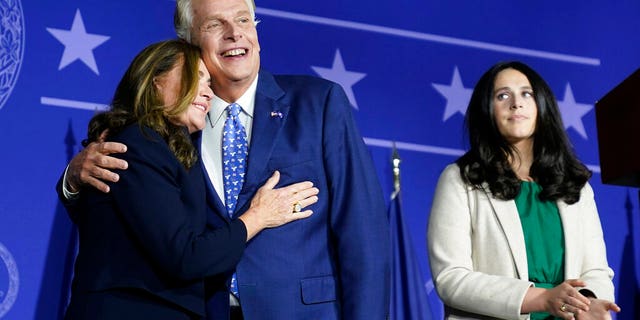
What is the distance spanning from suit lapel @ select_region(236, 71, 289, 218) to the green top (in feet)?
2.56

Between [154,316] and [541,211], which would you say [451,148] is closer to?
[541,211]

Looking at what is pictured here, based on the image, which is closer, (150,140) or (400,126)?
(150,140)

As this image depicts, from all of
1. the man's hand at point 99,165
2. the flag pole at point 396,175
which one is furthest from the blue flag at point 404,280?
the man's hand at point 99,165

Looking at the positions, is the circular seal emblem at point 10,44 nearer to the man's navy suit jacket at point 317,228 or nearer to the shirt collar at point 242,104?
the shirt collar at point 242,104

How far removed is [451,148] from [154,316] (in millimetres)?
2392

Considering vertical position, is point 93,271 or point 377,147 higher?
point 377,147

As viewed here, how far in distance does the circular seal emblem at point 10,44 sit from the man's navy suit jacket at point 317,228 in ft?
4.86

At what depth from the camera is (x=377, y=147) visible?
14.4ft

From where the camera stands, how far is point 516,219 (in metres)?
3.04

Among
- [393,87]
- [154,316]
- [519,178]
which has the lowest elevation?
[154,316]

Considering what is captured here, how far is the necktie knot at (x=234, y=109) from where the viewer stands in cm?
289

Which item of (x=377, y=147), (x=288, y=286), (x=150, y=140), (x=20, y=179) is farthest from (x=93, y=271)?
(x=377, y=147)

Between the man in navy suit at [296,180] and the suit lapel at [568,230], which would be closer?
the man in navy suit at [296,180]

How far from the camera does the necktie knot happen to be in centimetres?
289
